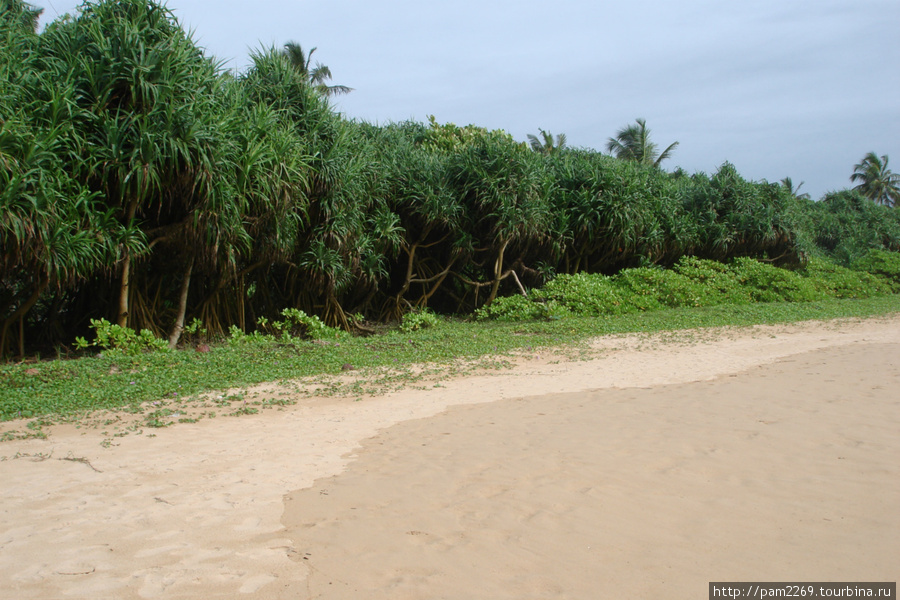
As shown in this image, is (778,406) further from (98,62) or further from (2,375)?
(98,62)

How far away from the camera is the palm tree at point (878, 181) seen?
4753 cm

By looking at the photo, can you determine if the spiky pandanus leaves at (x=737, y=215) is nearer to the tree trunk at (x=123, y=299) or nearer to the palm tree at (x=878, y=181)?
the tree trunk at (x=123, y=299)

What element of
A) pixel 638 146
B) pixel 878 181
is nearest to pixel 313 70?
pixel 638 146

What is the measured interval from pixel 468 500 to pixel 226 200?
653 cm

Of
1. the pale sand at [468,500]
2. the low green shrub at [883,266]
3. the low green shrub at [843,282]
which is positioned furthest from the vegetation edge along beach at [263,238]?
the low green shrub at [883,266]

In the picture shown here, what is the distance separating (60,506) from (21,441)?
5.49 ft

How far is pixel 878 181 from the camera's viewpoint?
1873 inches

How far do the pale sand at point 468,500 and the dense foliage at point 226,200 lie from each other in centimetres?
377

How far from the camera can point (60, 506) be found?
147 inches

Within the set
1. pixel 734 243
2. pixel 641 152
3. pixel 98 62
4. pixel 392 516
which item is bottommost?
pixel 392 516

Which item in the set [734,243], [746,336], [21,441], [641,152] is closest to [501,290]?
[746,336]

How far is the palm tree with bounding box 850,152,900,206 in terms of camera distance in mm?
47531

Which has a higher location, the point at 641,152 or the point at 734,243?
the point at 641,152

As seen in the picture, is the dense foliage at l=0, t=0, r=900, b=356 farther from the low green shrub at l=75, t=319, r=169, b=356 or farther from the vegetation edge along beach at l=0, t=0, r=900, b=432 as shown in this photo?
the low green shrub at l=75, t=319, r=169, b=356
